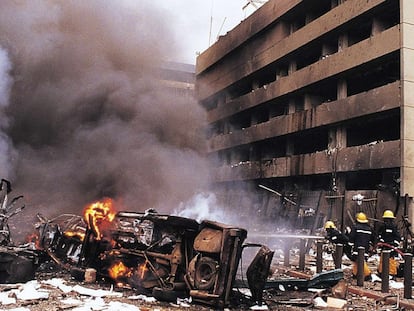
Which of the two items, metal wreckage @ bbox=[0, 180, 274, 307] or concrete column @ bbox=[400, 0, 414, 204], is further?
concrete column @ bbox=[400, 0, 414, 204]

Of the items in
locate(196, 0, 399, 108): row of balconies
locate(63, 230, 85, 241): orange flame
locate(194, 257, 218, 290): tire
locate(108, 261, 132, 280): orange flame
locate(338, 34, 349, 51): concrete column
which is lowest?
locate(108, 261, 132, 280): orange flame

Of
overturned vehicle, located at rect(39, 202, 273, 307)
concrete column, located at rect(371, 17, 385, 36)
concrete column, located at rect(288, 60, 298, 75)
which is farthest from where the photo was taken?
concrete column, located at rect(288, 60, 298, 75)

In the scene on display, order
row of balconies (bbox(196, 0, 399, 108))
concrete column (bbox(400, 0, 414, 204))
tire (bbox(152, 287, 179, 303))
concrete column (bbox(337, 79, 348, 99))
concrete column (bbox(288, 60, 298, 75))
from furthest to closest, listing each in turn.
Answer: concrete column (bbox(288, 60, 298, 75)) → concrete column (bbox(337, 79, 348, 99)) → row of balconies (bbox(196, 0, 399, 108)) → concrete column (bbox(400, 0, 414, 204)) → tire (bbox(152, 287, 179, 303))

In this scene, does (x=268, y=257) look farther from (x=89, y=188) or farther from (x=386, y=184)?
(x=386, y=184)

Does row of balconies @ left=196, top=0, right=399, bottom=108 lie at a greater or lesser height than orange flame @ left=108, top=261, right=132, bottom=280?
greater

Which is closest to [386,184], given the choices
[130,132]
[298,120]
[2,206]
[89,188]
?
[298,120]

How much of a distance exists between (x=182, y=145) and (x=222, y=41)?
16.1 metres

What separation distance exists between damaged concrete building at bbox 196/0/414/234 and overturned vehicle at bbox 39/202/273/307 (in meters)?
12.2

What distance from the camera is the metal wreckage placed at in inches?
233

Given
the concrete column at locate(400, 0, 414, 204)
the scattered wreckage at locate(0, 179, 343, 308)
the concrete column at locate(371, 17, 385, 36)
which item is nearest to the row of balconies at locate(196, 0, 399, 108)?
the concrete column at locate(371, 17, 385, 36)

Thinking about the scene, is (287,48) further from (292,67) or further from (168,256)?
(168,256)

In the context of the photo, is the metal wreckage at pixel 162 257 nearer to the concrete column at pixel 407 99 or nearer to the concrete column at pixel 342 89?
the concrete column at pixel 407 99

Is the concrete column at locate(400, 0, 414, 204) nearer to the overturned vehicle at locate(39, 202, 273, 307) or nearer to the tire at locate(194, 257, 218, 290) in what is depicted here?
the overturned vehicle at locate(39, 202, 273, 307)

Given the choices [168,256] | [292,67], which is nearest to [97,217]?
[168,256]
